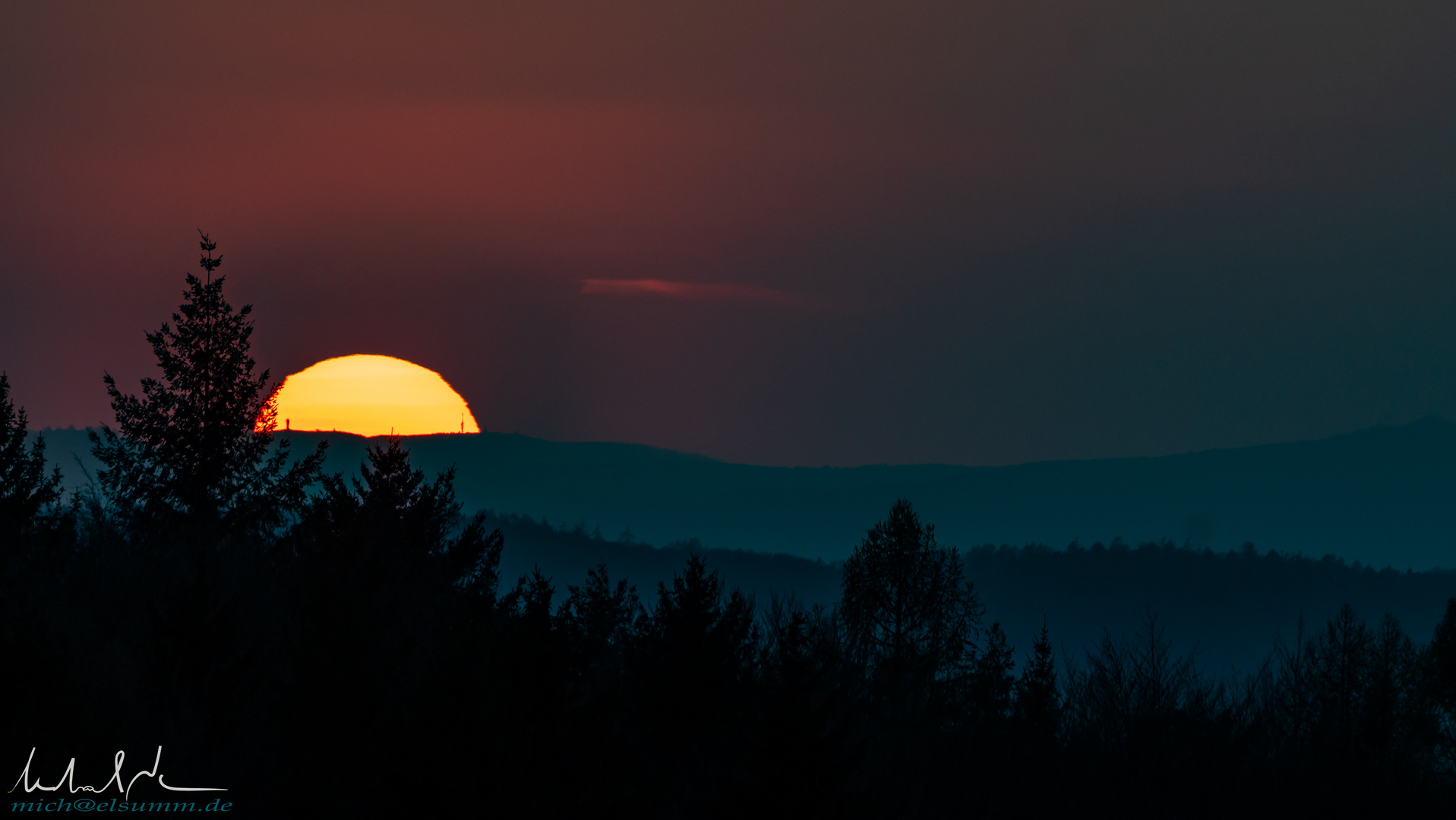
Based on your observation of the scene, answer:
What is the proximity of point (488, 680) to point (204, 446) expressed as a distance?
1327 inches

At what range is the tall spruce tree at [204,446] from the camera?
4581 cm

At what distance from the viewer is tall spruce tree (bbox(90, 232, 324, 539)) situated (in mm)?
45812

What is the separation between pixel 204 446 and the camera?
46812 millimetres

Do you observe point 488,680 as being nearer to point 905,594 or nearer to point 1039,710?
point 1039,710

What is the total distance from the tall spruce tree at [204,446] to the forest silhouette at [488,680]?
111mm

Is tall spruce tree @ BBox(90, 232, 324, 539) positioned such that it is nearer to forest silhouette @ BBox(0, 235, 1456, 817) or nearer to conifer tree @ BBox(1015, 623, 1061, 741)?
forest silhouette @ BBox(0, 235, 1456, 817)

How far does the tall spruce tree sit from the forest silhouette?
11 centimetres

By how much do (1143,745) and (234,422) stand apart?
3609cm

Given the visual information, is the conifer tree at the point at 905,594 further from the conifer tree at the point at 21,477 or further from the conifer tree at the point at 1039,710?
the conifer tree at the point at 21,477

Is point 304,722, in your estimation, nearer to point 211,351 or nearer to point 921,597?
point 211,351
